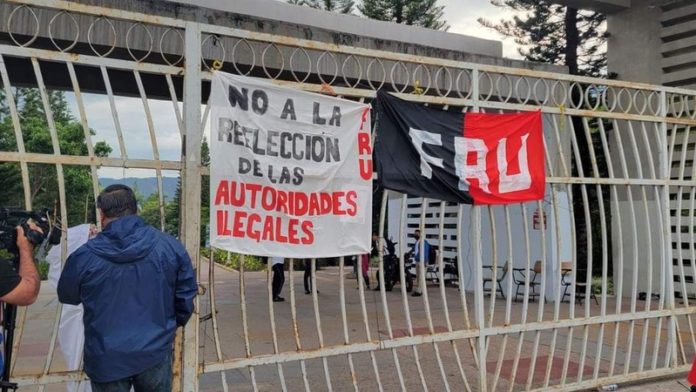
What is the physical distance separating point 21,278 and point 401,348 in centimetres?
524

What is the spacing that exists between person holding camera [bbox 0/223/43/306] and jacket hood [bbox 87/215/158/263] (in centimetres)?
30

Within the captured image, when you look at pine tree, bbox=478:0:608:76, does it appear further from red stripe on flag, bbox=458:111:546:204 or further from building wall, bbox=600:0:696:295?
red stripe on flag, bbox=458:111:546:204

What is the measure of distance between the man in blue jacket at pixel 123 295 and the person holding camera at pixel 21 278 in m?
0.14

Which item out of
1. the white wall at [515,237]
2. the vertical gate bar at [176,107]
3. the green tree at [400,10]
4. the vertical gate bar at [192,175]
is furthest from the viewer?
the green tree at [400,10]

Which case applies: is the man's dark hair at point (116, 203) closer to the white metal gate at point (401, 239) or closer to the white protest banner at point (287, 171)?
the white metal gate at point (401, 239)

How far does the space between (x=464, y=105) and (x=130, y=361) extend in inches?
129

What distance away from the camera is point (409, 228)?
1714cm

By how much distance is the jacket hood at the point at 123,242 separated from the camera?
268cm

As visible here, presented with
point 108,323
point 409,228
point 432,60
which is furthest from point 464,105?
point 409,228

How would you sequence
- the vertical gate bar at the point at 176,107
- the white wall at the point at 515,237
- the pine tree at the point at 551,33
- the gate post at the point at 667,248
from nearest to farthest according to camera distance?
the vertical gate bar at the point at 176,107 → the gate post at the point at 667,248 → the white wall at the point at 515,237 → the pine tree at the point at 551,33

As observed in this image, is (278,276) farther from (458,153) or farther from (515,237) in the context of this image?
(458,153)

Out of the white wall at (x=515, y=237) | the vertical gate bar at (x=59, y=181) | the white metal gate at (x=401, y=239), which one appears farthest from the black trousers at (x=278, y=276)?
the vertical gate bar at (x=59, y=181)

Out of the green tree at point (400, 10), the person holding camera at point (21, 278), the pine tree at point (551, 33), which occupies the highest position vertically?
the green tree at point (400, 10)

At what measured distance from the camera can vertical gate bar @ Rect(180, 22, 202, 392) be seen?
351 cm
